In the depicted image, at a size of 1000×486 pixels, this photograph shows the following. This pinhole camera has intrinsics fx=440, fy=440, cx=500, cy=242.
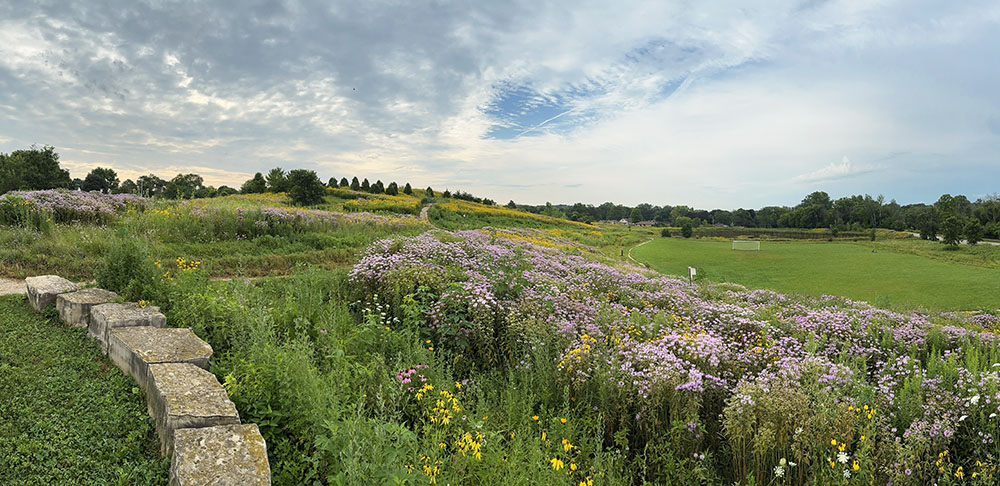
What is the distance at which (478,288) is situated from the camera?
642 cm

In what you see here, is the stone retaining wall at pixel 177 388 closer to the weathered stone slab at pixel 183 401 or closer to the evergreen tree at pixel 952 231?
the weathered stone slab at pixel 183 401

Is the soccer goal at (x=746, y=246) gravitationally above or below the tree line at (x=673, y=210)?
below

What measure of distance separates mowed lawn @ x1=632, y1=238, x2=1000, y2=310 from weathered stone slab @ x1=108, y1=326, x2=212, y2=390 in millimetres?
14515

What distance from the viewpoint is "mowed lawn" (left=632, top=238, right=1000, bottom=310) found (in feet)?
63.0

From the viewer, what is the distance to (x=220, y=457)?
8.63 feet

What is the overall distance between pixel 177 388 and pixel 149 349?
1.02 m

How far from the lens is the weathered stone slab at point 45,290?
5.65 metres

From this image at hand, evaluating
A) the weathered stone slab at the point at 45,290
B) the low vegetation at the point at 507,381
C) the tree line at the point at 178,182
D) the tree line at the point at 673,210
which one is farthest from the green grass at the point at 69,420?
the tree line at the point at 178,182

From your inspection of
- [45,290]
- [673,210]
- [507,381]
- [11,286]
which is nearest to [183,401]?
[507,381]

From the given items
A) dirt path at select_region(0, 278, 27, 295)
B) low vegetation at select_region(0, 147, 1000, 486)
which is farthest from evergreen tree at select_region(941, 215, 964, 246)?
dirt path at select_region(0, 278, 27, 295)

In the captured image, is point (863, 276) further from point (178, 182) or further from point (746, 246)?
point (178, 182)

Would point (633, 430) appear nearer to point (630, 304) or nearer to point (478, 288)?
point (478, 288)

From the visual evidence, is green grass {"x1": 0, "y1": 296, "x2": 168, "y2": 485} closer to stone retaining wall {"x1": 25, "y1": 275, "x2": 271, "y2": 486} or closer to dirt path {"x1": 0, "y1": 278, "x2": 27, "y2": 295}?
stone retaining wall {"x1": 25, "y1": 275, "x2": 271, "y2": 486}

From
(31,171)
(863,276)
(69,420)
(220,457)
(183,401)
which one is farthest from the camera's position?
(31,171)
